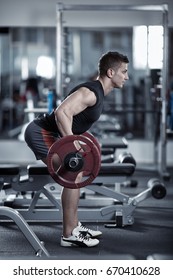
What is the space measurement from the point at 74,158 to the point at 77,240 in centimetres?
66

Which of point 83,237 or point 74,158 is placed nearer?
point 74,158

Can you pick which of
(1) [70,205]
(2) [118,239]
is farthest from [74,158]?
(2) [118,239]

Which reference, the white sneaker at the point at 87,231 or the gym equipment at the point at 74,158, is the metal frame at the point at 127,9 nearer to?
the white sneaker at the point at 87,231

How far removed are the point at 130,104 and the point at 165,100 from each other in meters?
1.89

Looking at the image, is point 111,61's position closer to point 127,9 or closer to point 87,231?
point 87,231

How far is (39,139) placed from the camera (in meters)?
3.42

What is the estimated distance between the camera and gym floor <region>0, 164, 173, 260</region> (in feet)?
10.8

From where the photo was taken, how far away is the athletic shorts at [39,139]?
3.41m

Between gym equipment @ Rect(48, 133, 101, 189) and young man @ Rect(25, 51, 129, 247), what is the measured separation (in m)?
0.11

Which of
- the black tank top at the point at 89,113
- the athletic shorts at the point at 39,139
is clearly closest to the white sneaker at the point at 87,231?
the athletic shorts at the point at 39,139

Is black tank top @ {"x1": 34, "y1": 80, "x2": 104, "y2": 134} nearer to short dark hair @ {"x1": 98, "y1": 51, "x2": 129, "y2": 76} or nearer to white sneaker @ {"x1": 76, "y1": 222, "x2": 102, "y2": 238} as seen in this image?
short dark hair @ {"x1": 98, "y1": 51, "x2": 129, "y2": 76}
